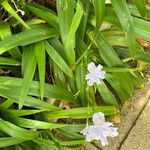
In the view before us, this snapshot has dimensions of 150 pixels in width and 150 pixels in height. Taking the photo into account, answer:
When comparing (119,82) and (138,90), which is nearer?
(119,82)

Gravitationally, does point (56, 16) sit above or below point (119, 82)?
above

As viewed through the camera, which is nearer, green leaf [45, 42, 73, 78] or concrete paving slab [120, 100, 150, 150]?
green leaf [45, 42, 73, 78]

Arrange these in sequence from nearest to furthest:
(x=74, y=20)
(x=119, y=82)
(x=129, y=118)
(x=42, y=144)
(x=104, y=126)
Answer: (x=104, y=126) → (x=74, y=20) → (x=42, y=144) → (x=119, y=82) → (x=129, y=118)

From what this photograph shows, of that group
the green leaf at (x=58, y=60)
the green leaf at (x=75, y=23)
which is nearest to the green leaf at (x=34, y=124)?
the green leaf at (x=58, y=60)

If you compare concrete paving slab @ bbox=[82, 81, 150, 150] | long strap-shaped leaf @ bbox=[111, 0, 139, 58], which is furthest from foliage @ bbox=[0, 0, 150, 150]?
concrete paving slab @ bbox=[82, 81, 150, 150]

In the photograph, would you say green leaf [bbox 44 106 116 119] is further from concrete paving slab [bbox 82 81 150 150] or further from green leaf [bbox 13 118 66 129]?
concrete paving slab [bbox 82 81 150 150]

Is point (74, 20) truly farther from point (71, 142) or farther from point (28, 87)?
point (71, 142)

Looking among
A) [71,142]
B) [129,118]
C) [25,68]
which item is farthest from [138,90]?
[25,68]

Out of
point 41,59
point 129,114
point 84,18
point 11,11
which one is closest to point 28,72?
point 41,59
